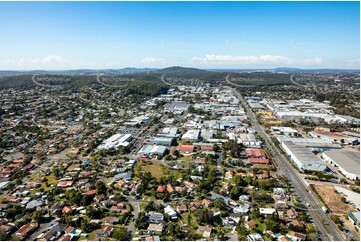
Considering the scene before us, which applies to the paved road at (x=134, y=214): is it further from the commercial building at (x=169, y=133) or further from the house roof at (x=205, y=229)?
the commercial building at (x=169, y=133)

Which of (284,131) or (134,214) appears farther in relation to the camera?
(284,131)

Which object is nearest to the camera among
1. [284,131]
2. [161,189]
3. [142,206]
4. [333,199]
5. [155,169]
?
[142,206]

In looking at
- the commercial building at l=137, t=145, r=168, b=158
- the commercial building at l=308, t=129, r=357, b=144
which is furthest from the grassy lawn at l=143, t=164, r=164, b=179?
the commercial building at l=308, t=129, r=357, b=144

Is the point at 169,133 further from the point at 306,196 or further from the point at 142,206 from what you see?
the point at 306,196

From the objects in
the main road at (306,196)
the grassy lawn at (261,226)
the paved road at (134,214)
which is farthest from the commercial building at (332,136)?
the paved road at (134,214)

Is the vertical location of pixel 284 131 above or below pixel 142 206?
above

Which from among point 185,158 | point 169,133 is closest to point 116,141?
point 169,133

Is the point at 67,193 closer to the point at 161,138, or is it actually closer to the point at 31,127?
the point at 161,138

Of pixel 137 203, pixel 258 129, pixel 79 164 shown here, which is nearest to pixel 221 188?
pixel 137 203

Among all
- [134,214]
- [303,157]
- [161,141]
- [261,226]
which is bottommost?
[261,226]
